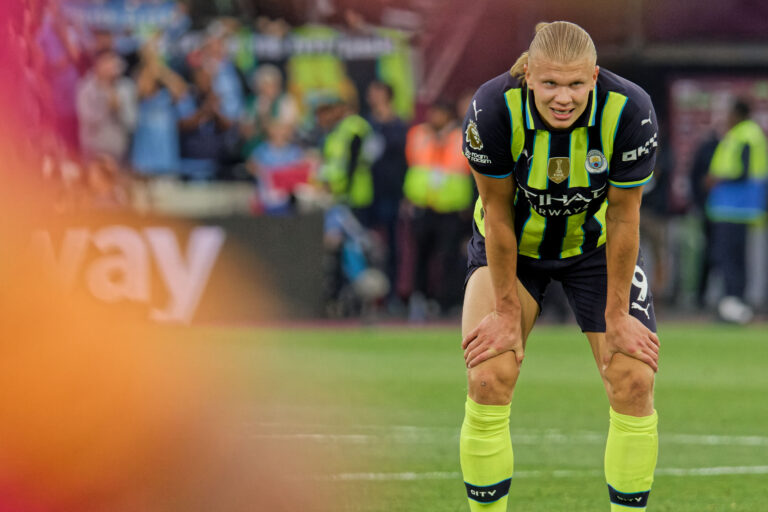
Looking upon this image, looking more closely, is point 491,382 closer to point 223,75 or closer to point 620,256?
point 620,256

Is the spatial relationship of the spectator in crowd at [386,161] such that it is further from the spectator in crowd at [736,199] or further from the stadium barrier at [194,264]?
the spectator in crowd at [736,199]

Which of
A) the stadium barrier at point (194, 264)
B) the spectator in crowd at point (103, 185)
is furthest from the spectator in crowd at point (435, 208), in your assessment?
the spectator in crowd at point (103, 185)

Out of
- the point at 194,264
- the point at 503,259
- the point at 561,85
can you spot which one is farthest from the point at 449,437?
the point at 194,264

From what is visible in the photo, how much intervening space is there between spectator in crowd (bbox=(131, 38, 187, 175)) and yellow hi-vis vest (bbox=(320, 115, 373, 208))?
2009mm

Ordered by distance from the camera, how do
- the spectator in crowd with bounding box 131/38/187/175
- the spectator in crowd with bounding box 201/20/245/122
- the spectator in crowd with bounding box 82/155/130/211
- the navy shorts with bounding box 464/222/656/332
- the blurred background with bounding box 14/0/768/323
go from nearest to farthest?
1. the navy shorts with bounding box 464/222/656/332
2. the blurred background with bounding box 14/0/768/323
3. the spectator in crowd with bounding box 82/155/130/211
4. the spectator in crowd with bounding box 131/38/187/175
5. the spectator in crowd with bounding box 201/20/245/122

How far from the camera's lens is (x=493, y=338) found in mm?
5898

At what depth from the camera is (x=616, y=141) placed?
5.66 m

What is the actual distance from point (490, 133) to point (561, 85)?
39cm

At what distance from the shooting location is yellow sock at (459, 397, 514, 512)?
585 cm

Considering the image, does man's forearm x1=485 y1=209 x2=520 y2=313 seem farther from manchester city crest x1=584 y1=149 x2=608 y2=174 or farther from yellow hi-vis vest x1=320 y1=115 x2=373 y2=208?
yellow hi-vis vest x1=320 y1=115 x2=373 y2=208

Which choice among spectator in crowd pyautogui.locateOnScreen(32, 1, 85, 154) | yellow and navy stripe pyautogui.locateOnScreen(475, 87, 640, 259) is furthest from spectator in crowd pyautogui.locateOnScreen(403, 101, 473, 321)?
yellow and navy stripe pyautogui.locateOnScreen(475, 87, 640, 259)

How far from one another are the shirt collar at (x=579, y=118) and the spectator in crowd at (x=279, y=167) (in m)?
11.1

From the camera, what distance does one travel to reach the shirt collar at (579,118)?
5617 millimetres

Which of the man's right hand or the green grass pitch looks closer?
the man's right hand
